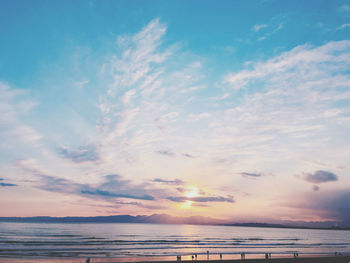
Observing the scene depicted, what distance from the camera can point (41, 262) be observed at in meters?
36.3

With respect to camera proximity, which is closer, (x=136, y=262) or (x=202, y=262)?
(x=202, y=262)

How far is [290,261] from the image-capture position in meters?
37.3

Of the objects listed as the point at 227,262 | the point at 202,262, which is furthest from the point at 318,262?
the point at 202,262

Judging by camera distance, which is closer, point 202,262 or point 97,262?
point 202,262

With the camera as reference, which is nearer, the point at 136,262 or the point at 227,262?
the point at 227,262

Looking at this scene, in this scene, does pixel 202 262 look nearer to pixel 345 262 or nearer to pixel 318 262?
pixel 318 262

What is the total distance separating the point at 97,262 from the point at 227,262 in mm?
18896

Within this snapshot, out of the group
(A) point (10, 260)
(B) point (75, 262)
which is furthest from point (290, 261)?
(A) point (10, 260)

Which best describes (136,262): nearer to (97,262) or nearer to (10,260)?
(97,262)

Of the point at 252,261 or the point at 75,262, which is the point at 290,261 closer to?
the point at 252,261

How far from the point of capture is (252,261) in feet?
122

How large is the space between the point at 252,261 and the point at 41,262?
3005 centimetres

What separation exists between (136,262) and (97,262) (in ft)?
18.7

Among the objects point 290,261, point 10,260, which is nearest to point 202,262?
point 290,261
